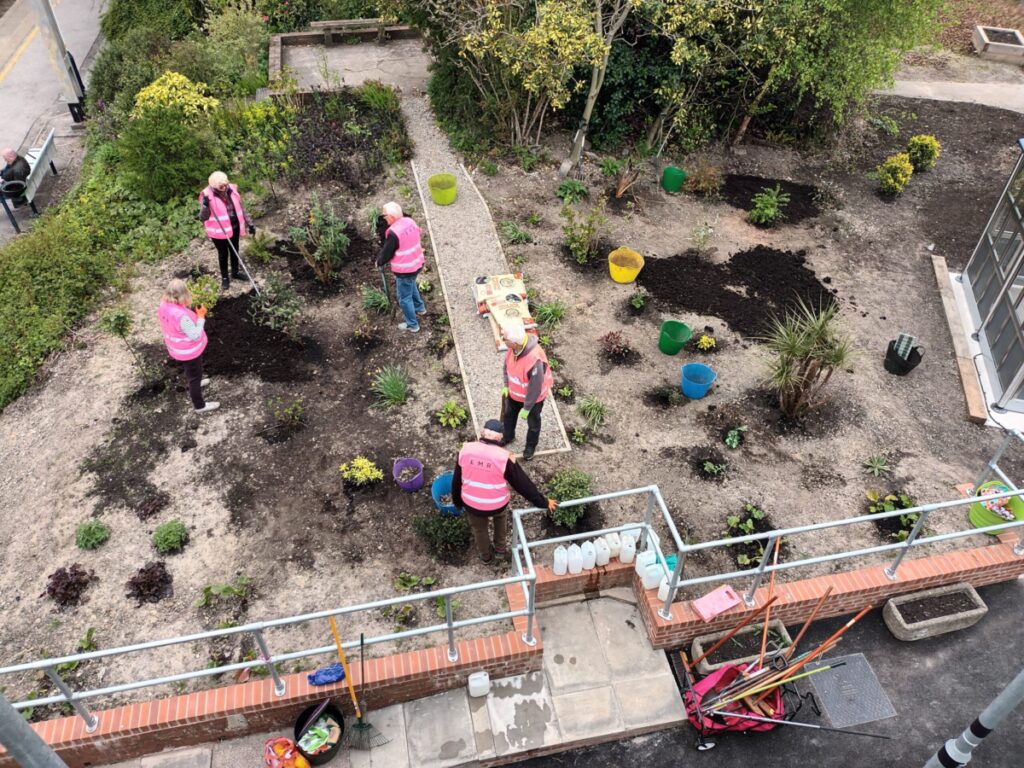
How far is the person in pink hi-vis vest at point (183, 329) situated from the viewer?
7438mm

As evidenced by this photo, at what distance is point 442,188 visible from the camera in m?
11.3

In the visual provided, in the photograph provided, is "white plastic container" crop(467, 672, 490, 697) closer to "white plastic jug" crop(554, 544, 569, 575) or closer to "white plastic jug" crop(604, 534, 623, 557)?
"white plastic jug" crop(554, 544, 569, 575)

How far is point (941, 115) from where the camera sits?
1495 cm

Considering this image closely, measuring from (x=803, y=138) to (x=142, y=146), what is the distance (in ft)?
39.5

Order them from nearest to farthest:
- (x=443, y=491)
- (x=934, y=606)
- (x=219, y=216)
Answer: (x=934, y=606)
(x=443, y=491)
(x=219, y=216)

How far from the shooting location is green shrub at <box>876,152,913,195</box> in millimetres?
12102

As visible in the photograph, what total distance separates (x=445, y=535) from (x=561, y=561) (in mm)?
1256

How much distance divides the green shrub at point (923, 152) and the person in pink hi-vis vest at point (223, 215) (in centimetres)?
1166

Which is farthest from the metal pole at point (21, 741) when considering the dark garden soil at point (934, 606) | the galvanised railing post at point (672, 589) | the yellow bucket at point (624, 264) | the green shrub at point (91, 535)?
the yellow bucket at point (624, 264)

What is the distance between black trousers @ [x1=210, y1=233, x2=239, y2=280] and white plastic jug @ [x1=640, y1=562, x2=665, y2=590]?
6.93m

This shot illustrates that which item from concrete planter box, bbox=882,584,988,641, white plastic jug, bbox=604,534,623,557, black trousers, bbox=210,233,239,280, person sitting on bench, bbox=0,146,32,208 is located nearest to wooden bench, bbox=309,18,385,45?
person sitting on bench, bbox=0,146,32,208

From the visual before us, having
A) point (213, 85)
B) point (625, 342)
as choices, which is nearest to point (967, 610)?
point (625, 342)

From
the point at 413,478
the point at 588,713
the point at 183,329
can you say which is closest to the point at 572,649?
the point at 588,713

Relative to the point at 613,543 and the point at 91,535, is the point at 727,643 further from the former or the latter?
the point at 91,535
